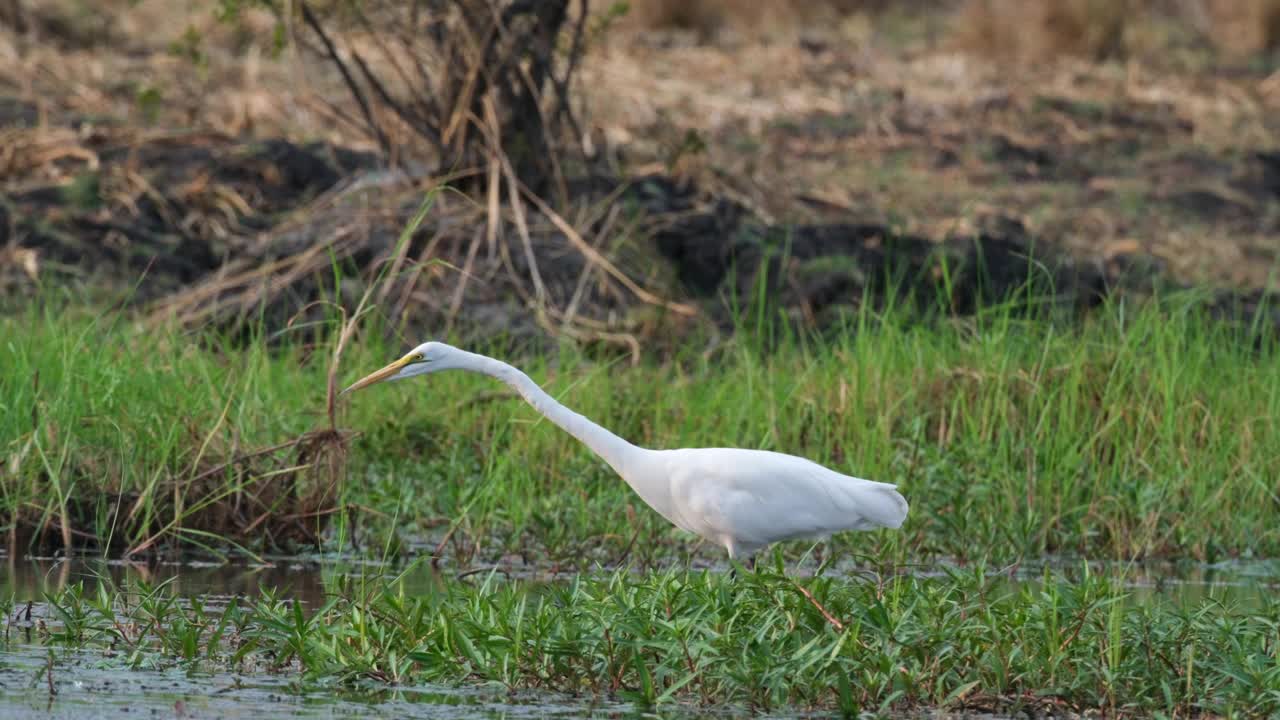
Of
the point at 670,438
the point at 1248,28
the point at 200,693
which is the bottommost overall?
the point at 670,438

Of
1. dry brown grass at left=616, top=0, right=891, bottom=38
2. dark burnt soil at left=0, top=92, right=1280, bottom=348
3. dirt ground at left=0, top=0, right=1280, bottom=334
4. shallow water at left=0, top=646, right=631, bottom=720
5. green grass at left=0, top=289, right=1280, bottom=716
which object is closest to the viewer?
shallow water at left=0, top=646, right=631, bottom=720

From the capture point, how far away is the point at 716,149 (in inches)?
608

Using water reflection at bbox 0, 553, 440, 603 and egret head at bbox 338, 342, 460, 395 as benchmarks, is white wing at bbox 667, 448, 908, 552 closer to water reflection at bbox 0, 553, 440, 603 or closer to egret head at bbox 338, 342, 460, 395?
egret head at bbox 338, 342, 460, 395

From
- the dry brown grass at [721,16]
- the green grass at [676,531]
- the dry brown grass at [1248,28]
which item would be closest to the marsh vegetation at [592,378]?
the green grass at [676,531]

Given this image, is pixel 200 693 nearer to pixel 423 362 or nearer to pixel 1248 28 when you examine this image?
pixel 423 362

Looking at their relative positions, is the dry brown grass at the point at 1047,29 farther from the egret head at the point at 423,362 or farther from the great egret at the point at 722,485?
the egret head at the point at 423,362

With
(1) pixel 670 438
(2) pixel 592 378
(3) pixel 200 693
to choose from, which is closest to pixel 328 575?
(3) pixel 200 693

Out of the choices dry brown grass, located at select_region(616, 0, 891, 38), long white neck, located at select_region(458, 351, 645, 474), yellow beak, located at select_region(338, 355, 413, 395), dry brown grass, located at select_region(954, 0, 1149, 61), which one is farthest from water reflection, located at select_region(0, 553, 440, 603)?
dry brown grass, located at select_region(954, 0, 1149, 61)

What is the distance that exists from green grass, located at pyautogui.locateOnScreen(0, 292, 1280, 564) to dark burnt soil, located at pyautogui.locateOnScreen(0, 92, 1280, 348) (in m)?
1.29

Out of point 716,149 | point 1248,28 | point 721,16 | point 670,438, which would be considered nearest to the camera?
point 670,438

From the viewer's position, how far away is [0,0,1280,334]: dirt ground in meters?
11.9

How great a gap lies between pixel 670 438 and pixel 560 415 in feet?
8.57

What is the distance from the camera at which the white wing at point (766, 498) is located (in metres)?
6.02

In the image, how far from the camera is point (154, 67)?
53.2 ft
